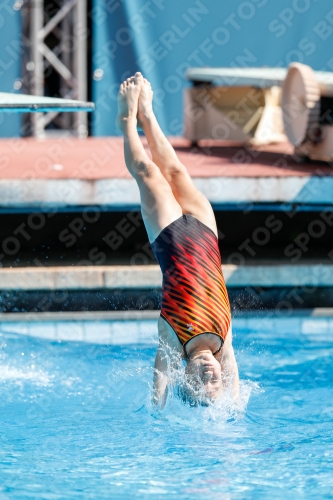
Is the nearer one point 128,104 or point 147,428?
point 147,428

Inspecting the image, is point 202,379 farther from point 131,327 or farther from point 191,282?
point 131,327

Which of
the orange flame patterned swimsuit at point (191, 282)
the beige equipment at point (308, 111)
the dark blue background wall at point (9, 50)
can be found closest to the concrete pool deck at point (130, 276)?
the beige equipment at point (308, 111)

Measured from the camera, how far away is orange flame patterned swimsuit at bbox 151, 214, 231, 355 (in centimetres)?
410

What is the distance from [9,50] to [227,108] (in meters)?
2.54

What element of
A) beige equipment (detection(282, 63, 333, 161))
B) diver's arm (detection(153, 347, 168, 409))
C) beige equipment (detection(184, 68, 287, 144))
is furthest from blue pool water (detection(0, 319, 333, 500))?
beige equipment (detection(184, 68, 287, 144))

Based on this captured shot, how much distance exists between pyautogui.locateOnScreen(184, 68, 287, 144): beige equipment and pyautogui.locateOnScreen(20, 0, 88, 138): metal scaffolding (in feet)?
4.69

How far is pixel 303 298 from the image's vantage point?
6.38m

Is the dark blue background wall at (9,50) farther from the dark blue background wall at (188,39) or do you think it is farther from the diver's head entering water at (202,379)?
the diver's head entering water at (202,379)

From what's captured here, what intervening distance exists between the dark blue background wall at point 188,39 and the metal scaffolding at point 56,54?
245mm

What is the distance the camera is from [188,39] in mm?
9195

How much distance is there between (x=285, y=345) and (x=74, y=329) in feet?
5.21

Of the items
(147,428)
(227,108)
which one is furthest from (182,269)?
(227,108)

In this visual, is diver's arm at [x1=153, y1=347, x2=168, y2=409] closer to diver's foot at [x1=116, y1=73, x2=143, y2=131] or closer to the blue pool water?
the blue pool water

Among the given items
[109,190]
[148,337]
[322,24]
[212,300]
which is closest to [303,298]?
[148,337]
